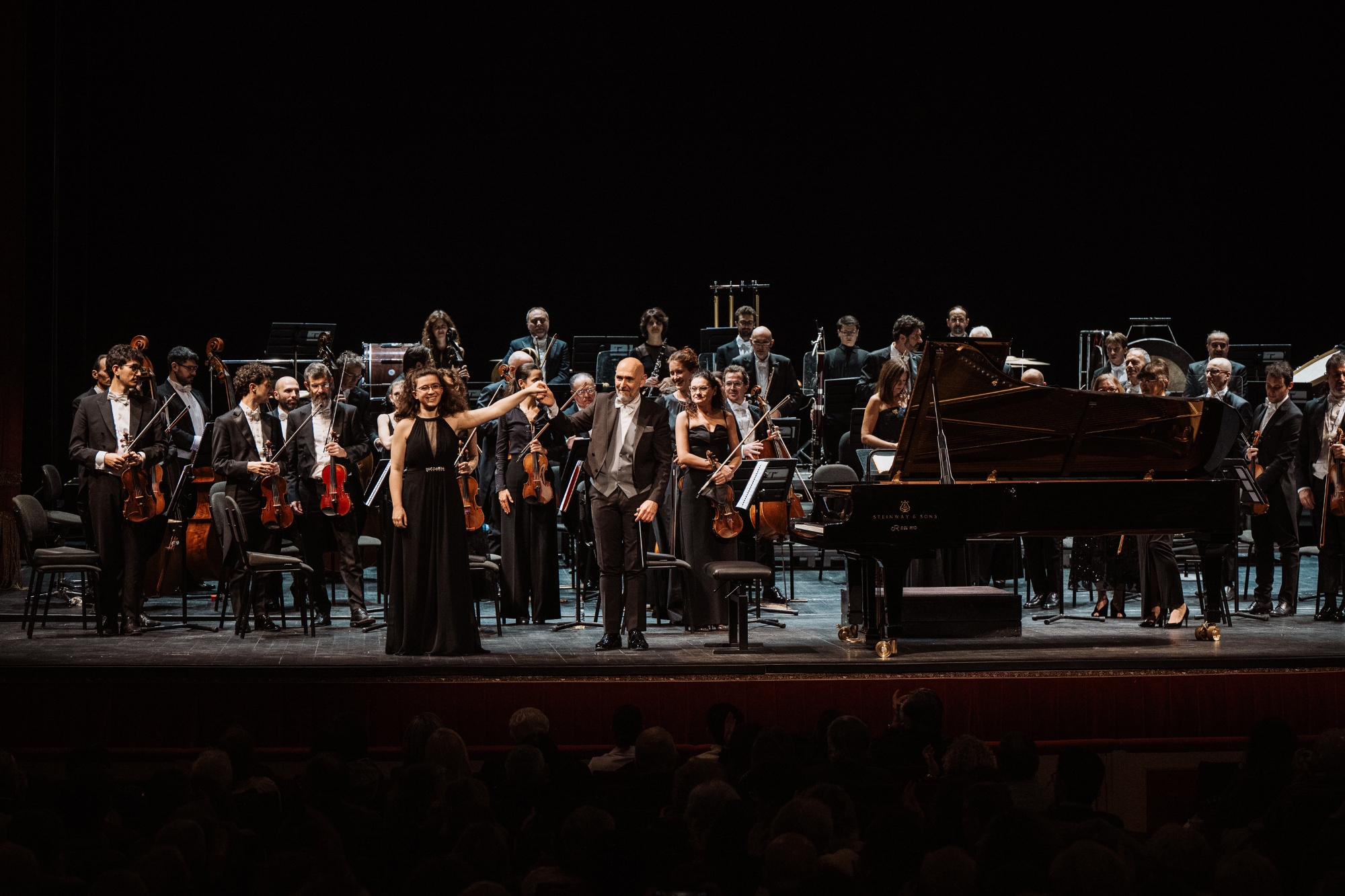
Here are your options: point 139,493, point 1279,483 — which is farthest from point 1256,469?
point 139,493

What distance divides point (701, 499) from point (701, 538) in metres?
0.23

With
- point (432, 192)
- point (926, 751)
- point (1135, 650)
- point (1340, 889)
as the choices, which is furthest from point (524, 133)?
point (1340, 889)

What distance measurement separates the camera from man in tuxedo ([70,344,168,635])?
23.8 feet

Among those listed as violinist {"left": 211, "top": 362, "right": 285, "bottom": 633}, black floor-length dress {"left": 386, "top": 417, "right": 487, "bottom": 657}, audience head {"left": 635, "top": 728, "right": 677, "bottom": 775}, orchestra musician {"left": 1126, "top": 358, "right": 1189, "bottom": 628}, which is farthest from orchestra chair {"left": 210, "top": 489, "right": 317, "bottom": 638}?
orchestra musician {"left": 1126, "top": 358, "right": 1189, "bottom": 628}

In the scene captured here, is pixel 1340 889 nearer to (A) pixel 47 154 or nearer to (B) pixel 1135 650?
(B) pixel 1135 650

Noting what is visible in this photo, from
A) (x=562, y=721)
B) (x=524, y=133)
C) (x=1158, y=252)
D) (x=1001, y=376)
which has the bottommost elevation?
(x=562, y=721)

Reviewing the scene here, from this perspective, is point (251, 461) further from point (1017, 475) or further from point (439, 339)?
point (1017, 475)

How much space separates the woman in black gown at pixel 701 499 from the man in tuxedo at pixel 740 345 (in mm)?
2396

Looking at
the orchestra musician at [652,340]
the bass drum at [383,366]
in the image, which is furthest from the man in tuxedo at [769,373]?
the bass drum at [383,366]

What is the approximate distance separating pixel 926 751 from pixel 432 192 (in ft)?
29.4

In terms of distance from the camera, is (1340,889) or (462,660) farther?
(462,660)

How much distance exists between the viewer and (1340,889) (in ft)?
8.38

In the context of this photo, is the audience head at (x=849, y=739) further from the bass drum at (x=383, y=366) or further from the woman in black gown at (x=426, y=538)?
the bass drum at (x=383, y=366)

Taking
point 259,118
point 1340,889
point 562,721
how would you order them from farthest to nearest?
1. point 259,118
2. point 562,721
3. point 1340,889
